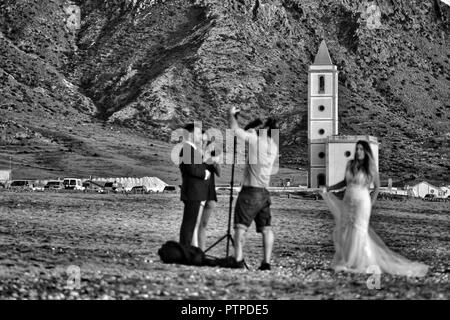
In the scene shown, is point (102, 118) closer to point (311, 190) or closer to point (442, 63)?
point (311, 190)

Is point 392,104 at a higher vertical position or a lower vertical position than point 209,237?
higher

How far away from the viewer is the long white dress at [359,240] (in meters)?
13.6

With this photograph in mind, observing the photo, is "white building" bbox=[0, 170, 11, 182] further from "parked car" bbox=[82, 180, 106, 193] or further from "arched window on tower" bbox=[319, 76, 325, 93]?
"arched window on tower" bbox=[319, 76, 325, 93]

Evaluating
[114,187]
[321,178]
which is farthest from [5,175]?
[321,178]

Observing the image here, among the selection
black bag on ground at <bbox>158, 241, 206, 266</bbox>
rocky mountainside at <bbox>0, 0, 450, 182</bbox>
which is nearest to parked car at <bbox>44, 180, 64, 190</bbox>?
rocky mountainside at <bbox>0, 0, 450, 182</bbox>

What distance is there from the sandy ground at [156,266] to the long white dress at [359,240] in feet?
1.19

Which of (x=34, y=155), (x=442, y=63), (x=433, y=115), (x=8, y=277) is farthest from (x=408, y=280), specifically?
(x=442, y=63)

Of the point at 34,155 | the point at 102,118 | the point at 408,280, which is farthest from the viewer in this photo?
the point at 102,118

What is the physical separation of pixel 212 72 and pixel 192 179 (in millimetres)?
92377

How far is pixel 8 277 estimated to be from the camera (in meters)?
11.9

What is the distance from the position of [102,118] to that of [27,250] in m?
84.9

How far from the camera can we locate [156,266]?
14.0 m

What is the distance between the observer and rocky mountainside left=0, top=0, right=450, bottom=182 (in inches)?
3706

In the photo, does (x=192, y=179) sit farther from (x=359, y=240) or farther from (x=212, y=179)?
(x=359, y=240)
